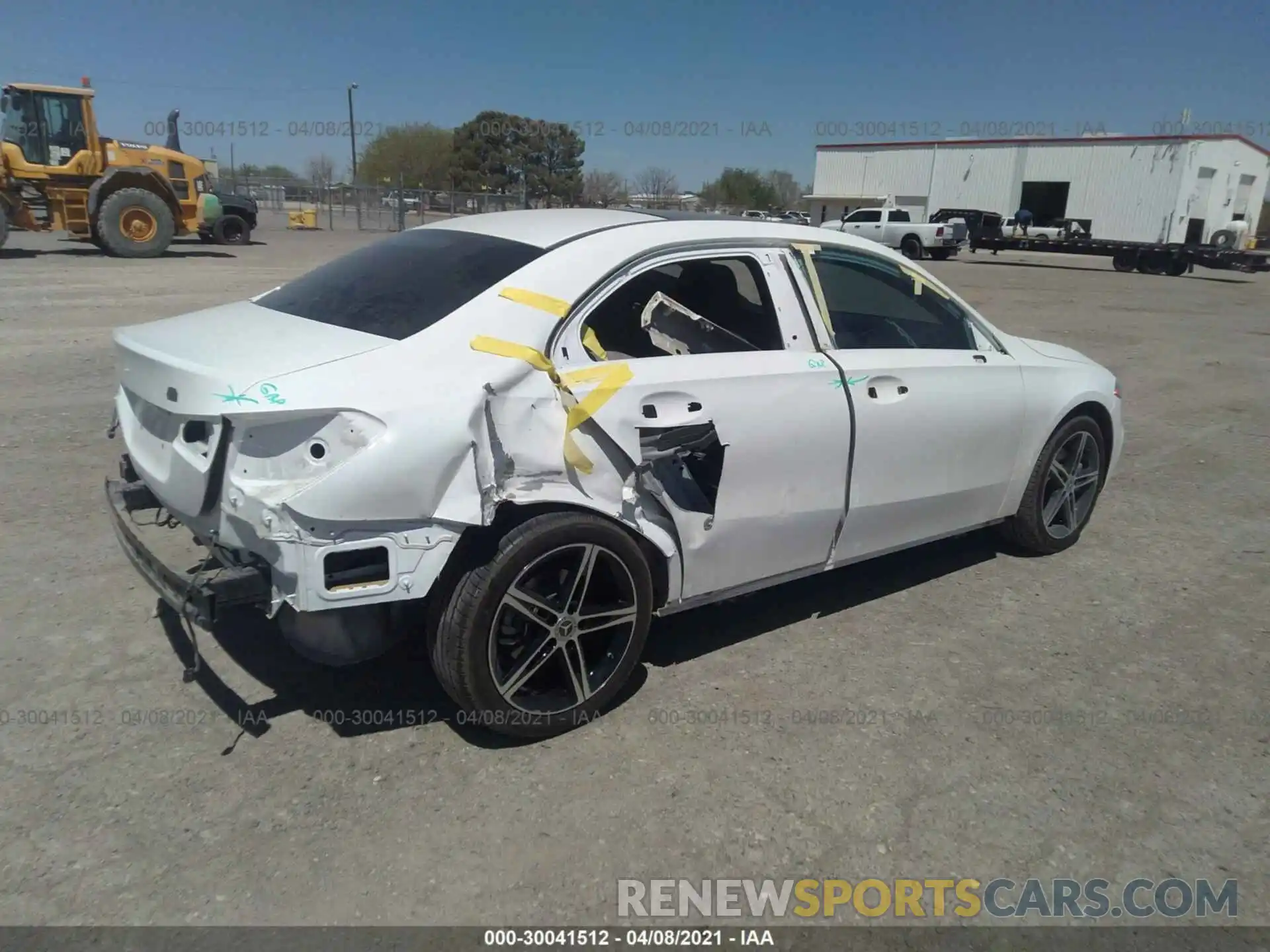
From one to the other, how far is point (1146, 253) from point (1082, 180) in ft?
70.7

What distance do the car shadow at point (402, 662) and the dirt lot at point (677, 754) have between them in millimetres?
15

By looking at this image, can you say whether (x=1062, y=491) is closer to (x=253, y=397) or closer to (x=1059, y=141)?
(x=253, y=397)

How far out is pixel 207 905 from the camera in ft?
7.84

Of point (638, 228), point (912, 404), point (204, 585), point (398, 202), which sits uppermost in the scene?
point (398, 202)

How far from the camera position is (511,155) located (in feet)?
201

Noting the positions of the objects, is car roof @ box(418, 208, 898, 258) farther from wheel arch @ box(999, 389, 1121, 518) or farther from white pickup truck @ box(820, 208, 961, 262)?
white pickup truck @ box(820, 208, 961, 262)

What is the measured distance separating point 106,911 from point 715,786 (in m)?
1.76

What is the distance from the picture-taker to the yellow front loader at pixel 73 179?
17.5m

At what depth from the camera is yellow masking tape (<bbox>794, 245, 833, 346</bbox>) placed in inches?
149

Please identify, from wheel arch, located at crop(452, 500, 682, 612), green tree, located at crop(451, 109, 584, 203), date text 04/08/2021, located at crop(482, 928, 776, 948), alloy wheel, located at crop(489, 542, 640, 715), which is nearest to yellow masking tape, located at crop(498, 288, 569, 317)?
wheel arch, located at crop(452, 500, 682, 612)

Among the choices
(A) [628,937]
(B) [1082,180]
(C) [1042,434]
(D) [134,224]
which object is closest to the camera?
(A) [628,937]

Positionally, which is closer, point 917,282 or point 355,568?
point 355,568

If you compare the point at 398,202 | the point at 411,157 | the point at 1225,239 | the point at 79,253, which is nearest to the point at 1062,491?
the point at 79,253

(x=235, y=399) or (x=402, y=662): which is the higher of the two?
(x=235, y=399)
